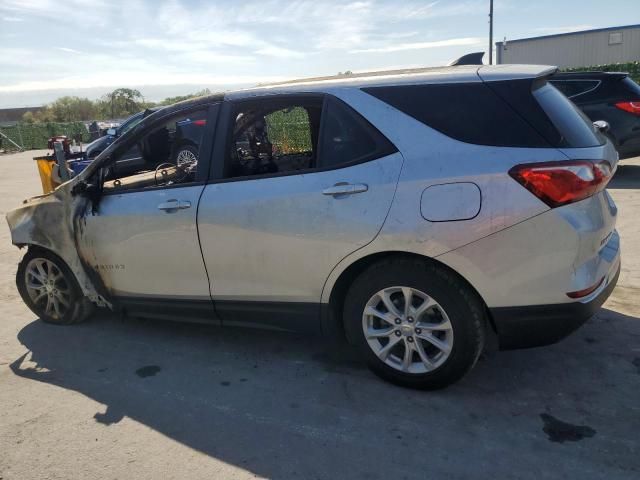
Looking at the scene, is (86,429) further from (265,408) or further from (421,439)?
(421,439)

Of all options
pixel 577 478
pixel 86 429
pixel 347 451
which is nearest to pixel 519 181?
pixel 577 478

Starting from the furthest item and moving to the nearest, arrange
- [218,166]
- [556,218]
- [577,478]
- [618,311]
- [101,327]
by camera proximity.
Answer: [101,327] < [618,311] < [218,166] < [556,218] < [577,478]

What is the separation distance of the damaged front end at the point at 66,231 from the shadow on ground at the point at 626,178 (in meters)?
7.30

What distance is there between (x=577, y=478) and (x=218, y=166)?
261 centimetres

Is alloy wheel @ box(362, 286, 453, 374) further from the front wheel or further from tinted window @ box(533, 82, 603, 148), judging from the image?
the front wheel

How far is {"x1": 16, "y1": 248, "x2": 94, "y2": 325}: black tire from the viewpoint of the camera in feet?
14.3

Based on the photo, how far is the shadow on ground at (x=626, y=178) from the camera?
861 centimetres

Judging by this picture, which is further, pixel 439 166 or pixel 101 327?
pixel 101 327

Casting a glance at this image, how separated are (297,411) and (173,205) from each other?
5.05 ft

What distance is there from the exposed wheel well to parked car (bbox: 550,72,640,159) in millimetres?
6936

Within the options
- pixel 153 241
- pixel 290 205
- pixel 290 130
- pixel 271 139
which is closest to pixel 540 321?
pixel 290 205

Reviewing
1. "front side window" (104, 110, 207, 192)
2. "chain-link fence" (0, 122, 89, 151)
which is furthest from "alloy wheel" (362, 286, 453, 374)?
"chain-link fence" (0, 122, 89, 151)

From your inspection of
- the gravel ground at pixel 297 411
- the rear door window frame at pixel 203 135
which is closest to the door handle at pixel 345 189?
the rear door window frame at pixel 203 135

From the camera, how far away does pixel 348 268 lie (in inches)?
125
